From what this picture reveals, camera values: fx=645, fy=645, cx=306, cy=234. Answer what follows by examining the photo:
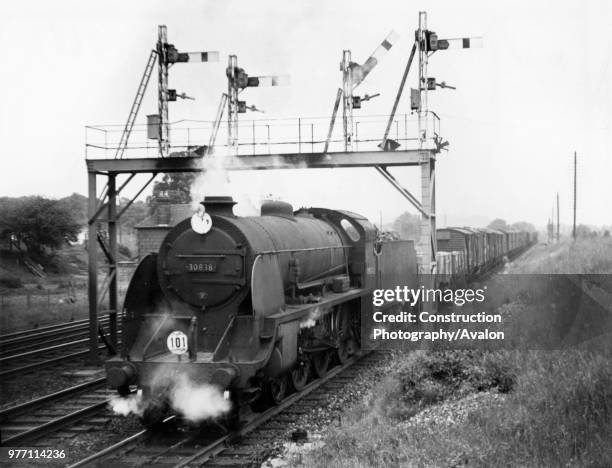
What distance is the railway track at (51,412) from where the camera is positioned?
9570mm

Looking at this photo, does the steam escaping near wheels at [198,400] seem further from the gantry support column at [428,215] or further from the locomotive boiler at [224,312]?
the gantry support column at [428,215]

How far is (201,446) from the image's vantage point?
877 centimetres

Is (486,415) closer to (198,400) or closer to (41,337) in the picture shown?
(198,400)

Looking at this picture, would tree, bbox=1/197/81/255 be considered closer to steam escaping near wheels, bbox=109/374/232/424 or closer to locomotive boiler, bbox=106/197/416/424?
locomotive boiler, bbox=106/197/416/424

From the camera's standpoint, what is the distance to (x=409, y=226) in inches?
3014

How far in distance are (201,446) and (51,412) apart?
358 cm

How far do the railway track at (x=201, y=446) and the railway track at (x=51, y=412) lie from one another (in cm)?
152

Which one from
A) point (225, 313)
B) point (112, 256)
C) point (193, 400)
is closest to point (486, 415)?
point (193, 400)

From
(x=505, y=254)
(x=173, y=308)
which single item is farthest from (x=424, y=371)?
(x=505, y=254)

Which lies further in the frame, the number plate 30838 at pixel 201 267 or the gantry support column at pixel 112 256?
the gantry support column at pixel 112 256

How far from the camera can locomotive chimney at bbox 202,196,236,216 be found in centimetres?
1017

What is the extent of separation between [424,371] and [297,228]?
3.64 m

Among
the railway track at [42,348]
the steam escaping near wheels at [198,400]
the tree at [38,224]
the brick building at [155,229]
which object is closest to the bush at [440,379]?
the steam escaping near wheels at [198,400]

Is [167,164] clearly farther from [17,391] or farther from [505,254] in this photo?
[505,254]
